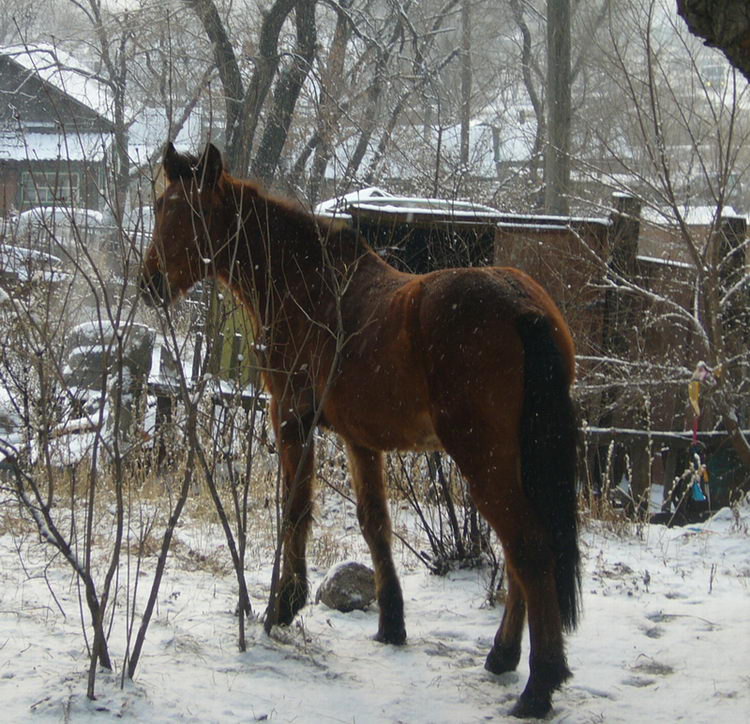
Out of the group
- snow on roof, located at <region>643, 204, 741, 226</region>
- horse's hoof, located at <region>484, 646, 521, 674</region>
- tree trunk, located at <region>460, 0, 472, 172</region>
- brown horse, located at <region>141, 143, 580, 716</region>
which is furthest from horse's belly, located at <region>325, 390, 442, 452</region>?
tree trunk, located at <region>460, 0, 472, 172</region>

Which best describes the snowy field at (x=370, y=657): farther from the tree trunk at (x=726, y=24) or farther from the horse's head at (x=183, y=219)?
the tree trunk at (x=726, y=24)

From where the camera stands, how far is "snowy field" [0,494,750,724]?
3.27 meters

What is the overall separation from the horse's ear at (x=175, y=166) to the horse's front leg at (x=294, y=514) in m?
1.26

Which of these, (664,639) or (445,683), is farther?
(664,639)

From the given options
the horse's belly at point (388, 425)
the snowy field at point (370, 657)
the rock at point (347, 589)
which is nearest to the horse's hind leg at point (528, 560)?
the snowy field at point (370, 657)

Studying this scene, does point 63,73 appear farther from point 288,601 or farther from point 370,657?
point 370,657

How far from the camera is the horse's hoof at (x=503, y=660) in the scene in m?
→ 3.80

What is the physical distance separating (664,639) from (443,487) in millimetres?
1497

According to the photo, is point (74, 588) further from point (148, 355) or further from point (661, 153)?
point (661, 153)

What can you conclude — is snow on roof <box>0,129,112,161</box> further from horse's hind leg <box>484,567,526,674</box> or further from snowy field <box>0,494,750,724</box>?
horse's hind leg <box>484,567,526,674</box>

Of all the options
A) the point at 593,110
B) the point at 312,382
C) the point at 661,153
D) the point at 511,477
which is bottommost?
the point at 511,477

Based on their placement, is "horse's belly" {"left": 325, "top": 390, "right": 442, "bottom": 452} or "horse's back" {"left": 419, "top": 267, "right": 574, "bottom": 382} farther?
"horse's belly" {"left": 325, "top": 390, "right": 442, "bottom": 452}

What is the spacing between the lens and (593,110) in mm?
21766

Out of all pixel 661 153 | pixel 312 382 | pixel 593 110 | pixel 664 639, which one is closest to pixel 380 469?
pixel 312 382
